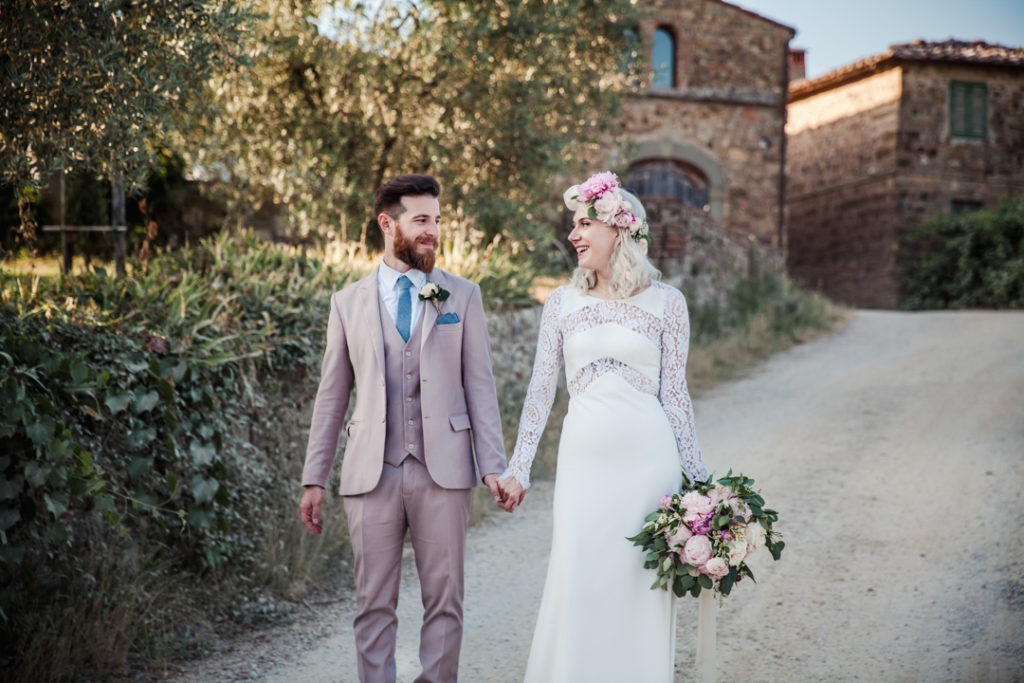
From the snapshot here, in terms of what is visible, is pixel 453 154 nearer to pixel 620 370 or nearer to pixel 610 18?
pixel 610 18

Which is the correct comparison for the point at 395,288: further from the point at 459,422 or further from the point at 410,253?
the point at 459,422

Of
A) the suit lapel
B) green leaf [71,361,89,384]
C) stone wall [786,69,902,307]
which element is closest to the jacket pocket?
the suit lapel

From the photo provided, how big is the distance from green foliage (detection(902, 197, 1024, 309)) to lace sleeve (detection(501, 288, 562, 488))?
18.2m

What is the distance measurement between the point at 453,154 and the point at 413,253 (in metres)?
6.69

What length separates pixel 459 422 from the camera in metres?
3.46

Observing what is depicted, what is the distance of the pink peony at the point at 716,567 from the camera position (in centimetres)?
317

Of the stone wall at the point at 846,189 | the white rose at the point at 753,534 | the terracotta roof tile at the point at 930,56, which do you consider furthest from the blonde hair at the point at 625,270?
the terracotta roof tile at the point at 930,56

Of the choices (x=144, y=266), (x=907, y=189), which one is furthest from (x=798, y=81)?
(x=144, y=266)

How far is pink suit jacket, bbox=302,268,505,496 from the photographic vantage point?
11.1 ft

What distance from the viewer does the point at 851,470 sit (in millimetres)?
7867

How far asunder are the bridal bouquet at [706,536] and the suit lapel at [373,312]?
118 cm

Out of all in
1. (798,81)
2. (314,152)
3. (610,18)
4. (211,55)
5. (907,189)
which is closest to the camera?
(211,55)

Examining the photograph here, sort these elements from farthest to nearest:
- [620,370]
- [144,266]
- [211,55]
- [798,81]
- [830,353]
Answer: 1. [798,81]
2. [830,353]
3. [144,266]
4. [211,55]
5. [620,370]

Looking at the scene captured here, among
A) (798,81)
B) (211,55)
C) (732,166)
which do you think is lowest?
(211,55)
